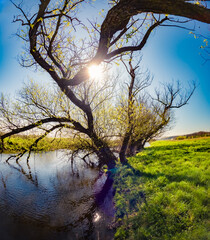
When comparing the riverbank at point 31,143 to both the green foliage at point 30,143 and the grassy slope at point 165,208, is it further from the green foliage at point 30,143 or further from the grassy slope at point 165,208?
the grassy slope at point 165,208

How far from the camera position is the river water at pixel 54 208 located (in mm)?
5284

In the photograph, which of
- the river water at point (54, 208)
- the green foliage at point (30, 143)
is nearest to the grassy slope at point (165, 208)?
the river water at point (54, 208)

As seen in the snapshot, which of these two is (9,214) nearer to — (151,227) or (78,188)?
(78,188)

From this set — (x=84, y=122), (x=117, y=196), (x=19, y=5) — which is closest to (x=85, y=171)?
(x=84, y=122)

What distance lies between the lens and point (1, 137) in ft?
28.4

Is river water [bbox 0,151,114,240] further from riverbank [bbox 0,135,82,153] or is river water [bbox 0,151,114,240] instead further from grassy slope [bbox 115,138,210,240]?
riverbank [bbox 0,135,82,153]

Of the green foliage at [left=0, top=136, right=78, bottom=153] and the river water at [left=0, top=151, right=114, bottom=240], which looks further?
the green foliage at [left=0, top=136, right=78, bottom=153]

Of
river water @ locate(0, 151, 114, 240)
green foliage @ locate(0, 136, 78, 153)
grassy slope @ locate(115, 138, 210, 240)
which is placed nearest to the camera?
grassy slope @ locate(115, 138, 210, 240)

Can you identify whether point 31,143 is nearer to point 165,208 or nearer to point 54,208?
point 54,208

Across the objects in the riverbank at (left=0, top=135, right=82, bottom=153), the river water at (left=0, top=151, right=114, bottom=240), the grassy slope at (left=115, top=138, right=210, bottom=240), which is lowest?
the river water at (left=0, top=151, right=114, bottom=240)

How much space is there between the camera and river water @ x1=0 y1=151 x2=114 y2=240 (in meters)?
5.28

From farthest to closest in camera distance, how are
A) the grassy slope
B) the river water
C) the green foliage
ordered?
the green foliage
the river water
the grassy slope

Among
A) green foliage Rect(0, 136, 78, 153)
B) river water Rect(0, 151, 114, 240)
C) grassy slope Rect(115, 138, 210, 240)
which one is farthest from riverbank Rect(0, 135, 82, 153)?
grassy slope Rect(115, 138, 210, 240)

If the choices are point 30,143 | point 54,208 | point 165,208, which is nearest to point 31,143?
point 30,143
